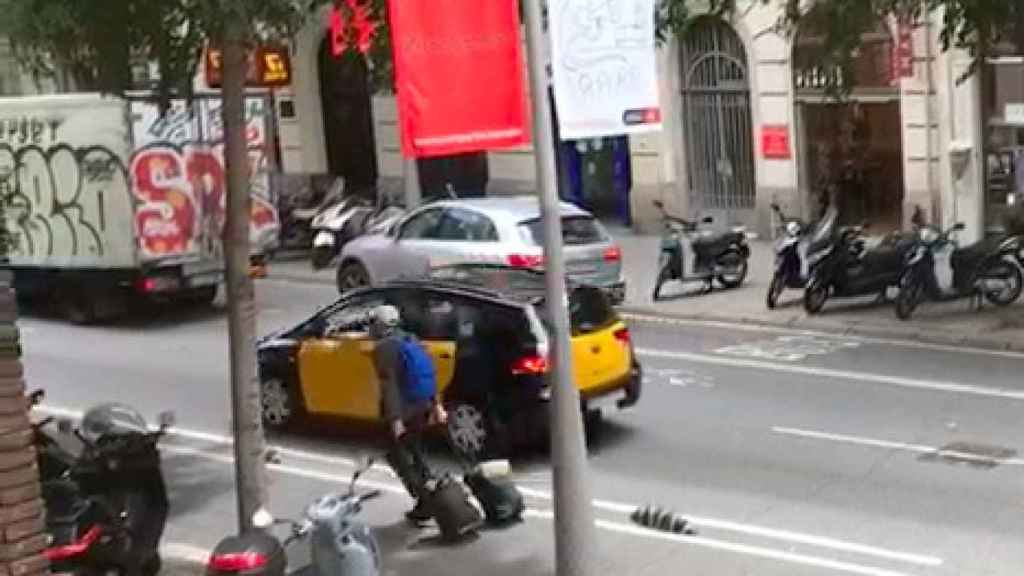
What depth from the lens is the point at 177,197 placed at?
67.6ft

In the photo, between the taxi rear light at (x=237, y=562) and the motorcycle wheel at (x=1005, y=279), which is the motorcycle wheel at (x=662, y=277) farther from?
the taxi rear light at (x=237, y=562)

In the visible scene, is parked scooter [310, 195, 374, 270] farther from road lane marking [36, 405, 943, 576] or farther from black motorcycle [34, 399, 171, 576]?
black motorcycle [34, 399, 171, 576]

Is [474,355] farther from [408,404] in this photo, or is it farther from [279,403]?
[279,403]

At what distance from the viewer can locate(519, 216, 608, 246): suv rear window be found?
62.0 feet

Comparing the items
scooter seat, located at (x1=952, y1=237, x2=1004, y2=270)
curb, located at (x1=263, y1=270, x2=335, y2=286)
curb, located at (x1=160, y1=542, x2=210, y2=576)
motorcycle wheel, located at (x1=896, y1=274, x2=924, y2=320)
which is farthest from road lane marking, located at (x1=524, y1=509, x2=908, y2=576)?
curb, located at (x1=263, y1=270, x2=335, y2=286)

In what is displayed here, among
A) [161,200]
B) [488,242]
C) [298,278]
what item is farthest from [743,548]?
[298,278]

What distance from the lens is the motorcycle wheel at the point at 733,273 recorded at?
66.4 ft

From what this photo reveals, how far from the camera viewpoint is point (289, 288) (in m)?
24.2

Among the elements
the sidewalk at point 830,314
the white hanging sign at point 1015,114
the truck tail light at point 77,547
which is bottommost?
the sidewalk at point 830,314

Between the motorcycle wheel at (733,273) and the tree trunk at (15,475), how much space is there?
48.0ft

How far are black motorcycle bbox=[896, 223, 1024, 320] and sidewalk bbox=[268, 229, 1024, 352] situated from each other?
0.18m

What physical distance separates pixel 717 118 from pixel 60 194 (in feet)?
34.6

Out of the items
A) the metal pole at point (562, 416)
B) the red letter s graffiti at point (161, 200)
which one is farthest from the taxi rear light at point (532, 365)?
the red letter s graffiti at point (161, 200)

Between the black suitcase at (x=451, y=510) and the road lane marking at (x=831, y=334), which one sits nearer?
the black suitcase at (x=451, y=510)
